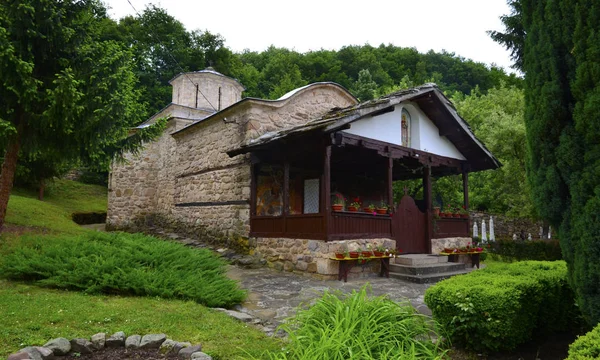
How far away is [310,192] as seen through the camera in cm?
1159

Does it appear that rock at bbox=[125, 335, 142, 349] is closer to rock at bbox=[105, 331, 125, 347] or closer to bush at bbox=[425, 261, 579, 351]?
rock at bbox=[105, 331, 125, 347]

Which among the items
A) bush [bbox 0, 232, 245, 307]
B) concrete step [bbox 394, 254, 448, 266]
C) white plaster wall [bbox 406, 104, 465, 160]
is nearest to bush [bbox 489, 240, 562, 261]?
white plaster wall [bbox 406, 104, 465, 160]

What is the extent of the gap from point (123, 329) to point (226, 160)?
25.7 feet

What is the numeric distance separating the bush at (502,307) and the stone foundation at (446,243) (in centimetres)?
635

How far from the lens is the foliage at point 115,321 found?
379cm

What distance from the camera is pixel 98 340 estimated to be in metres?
3.80

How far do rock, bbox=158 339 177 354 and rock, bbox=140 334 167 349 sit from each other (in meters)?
0.05

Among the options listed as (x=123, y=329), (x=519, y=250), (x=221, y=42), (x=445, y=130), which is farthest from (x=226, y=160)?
(x=221, y=42)

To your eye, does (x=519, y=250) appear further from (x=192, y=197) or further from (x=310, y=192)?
(x=192, y=197)

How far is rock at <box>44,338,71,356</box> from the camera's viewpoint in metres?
3.59

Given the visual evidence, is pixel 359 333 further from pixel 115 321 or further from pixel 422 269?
pixel 422 269

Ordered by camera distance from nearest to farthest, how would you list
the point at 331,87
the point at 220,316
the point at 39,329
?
the point at 39,329 < the point at 220,316 < the point at 331,87

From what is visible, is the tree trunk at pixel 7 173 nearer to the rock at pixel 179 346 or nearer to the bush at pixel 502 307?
the rock at pixel 179 346

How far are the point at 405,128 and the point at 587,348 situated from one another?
339 inches
